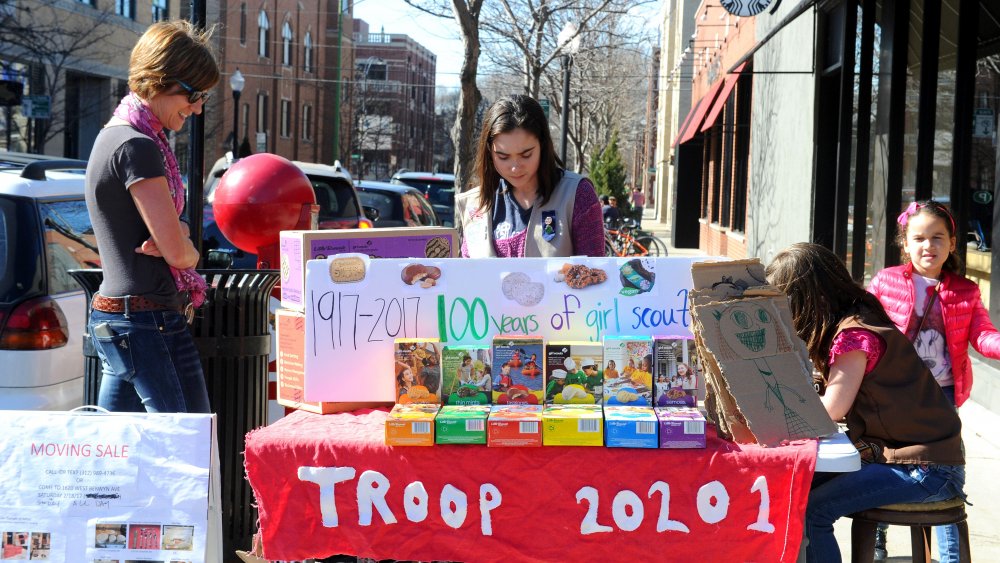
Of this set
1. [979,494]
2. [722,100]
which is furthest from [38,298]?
[722,100]

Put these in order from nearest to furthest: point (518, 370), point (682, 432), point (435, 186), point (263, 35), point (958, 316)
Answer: point (682, 432)
point (518, 370)
point (958, 316)
point (435, 186)
point (263, 35)

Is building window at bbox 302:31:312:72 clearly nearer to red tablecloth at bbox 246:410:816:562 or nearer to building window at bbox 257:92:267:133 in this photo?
building window at bbox 257:92:267:133

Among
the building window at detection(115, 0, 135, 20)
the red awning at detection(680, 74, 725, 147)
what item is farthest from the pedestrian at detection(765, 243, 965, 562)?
the building window at detection(115, 0, 135, 20)

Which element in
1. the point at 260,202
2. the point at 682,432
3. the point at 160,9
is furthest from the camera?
the point at 160,9

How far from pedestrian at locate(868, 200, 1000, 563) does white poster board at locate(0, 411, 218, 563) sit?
287cm

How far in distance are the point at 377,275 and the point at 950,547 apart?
2223 mm

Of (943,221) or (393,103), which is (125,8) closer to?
(943,221)

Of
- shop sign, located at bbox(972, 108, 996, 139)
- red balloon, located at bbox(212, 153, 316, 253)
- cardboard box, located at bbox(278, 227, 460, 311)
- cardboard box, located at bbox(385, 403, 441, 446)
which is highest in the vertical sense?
shop sign, located at bbox(972, 108, 996, 139)

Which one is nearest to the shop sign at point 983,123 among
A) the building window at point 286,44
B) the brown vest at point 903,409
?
the brown vest at point 903,409

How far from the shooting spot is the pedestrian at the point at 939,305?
166 inches

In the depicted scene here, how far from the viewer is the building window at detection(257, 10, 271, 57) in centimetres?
4703

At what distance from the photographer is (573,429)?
2.89 m

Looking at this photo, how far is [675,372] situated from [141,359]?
5.55ft

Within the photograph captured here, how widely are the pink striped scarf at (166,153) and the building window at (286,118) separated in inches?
1880
